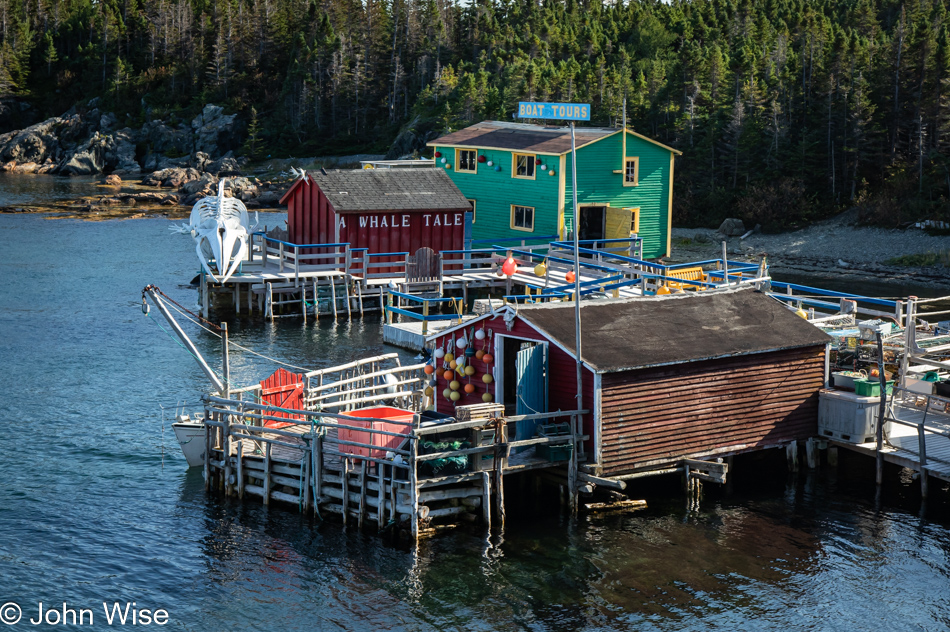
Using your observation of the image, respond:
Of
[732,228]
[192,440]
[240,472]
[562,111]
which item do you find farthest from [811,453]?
[732,228]

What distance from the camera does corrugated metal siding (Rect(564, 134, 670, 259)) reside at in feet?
158

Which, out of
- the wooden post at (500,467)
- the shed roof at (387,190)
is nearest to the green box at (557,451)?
the wooden post at (500,467)

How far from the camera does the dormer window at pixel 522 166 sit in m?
48.9

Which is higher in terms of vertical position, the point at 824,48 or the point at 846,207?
the point at 824,48

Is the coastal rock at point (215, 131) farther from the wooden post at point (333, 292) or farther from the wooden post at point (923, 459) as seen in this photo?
the wooden post at point (923, 459)

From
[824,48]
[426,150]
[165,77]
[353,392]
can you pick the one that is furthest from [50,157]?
[353,392]

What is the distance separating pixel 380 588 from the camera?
19.1m

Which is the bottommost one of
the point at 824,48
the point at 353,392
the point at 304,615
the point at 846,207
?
the point at 304,615

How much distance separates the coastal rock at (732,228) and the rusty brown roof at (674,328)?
4167cm

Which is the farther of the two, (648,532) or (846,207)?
(846,207)

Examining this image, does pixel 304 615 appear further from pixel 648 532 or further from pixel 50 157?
pixel 50 157

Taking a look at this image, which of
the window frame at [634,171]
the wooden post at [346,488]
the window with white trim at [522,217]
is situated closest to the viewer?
the wooden post at [346,488]

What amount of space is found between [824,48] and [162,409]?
67.5 meters

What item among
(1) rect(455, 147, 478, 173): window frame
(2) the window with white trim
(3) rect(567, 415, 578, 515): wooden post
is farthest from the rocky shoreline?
(3) rect(567, 415, 578, 515): wooden post
